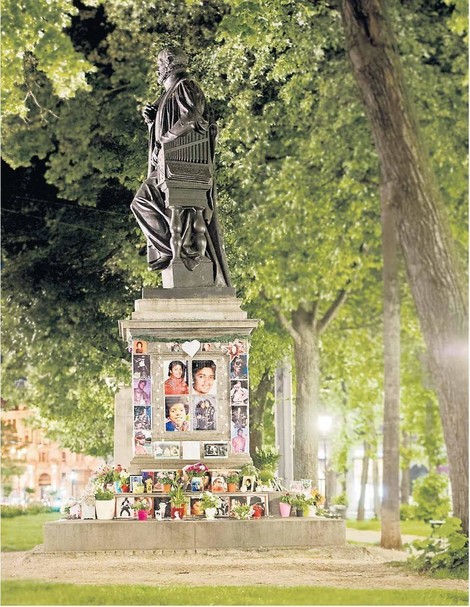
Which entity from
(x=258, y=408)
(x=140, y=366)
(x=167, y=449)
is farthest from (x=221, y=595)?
(x=258, y=408)

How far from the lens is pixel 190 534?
42.0 feet

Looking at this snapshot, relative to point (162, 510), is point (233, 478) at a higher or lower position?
higher

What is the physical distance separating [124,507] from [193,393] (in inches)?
69.4

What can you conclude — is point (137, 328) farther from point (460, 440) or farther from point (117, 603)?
point (117, 603)

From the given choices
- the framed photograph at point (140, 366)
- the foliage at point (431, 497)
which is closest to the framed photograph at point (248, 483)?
the framed photograph at point (140, 366)

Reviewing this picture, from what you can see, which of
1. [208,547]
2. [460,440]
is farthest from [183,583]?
[460,440]

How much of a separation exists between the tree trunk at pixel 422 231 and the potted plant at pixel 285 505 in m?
2.23

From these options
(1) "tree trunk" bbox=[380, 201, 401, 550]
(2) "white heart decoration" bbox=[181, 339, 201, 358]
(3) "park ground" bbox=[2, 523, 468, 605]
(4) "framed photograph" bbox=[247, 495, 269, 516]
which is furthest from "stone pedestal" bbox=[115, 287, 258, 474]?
(1) "tree trunk" bbox=[380, 201, 401, 550]

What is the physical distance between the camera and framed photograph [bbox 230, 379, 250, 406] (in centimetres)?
1441

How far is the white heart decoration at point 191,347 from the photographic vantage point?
47.0 feet

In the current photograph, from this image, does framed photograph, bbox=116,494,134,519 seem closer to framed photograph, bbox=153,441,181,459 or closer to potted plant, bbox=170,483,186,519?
potted plant, bbox=170,483,186,519

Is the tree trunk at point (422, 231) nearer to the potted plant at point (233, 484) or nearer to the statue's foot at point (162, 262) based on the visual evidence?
the potted plant at point (233, 484)

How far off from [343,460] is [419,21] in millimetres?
17767

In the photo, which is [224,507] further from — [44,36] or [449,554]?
[44,36]
